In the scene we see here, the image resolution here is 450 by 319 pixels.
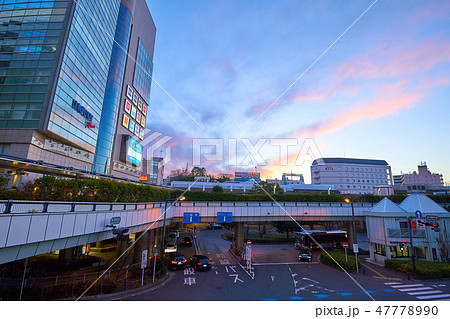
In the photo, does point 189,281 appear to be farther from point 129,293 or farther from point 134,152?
point 134,152

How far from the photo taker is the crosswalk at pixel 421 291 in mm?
14984

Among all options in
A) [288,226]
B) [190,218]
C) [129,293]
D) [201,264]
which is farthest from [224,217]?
[288,226]

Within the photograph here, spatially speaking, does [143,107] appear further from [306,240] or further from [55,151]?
[306,240]

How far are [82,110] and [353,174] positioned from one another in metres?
134

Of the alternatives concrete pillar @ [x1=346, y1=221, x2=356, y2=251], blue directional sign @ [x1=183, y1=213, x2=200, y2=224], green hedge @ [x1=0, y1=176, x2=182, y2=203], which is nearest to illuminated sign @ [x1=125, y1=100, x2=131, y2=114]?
blue directional sign @ [x1=183, y1=213, x2=200, y2=224]

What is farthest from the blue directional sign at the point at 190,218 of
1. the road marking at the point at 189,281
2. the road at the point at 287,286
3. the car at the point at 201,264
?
the road marking at the point at 189,281

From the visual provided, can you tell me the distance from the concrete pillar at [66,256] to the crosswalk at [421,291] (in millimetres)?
31453

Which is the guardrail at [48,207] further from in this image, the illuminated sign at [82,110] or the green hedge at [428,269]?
the green hedge at [428,269]

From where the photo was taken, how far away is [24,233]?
8773 mm

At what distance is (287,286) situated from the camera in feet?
56.9

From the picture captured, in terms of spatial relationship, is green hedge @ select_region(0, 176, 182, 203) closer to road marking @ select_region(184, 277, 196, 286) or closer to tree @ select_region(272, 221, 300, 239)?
road marking @ select_region(184, 277, 196, 286)

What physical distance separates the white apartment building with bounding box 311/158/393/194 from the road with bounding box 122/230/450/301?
374ft

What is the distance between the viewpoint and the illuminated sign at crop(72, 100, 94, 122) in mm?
33112

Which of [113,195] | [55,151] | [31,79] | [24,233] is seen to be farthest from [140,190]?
[31,79]
